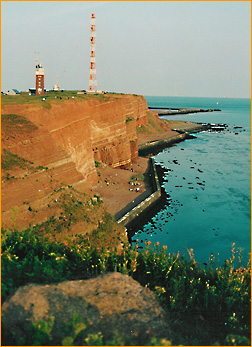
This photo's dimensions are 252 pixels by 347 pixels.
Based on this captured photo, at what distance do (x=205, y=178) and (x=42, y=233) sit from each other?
152 ft

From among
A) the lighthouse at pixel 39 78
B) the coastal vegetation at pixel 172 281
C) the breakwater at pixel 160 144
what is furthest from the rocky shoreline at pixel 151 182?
the lighthouse at pixel 39 78

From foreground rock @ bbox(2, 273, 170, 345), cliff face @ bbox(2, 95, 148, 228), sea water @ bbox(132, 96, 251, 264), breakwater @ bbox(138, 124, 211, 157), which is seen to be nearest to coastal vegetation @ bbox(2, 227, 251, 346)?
foreground rock @ bbox(2, 273, 170, 345)

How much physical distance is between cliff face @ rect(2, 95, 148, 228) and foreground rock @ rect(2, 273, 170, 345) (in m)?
15.4

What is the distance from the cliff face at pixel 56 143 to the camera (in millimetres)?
30047

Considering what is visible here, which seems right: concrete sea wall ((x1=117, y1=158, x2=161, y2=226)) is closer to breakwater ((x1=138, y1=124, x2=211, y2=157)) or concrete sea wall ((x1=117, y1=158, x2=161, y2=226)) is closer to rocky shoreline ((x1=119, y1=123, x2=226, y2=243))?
rocky shoreline ((x1=119, y1=123, x2=226, y2=243))

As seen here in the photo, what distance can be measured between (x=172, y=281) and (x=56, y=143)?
940 inches

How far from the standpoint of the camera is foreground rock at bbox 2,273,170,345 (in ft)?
40.8

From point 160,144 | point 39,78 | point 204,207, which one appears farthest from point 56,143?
point 160,144

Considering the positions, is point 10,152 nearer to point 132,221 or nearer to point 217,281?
point 132,221

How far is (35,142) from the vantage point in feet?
110

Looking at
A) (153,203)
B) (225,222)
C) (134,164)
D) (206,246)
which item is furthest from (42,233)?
(134,164)

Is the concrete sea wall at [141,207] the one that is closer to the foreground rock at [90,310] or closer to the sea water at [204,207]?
the sea water at [204,207]

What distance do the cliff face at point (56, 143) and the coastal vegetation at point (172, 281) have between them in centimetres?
693

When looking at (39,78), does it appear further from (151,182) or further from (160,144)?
(160,144)
